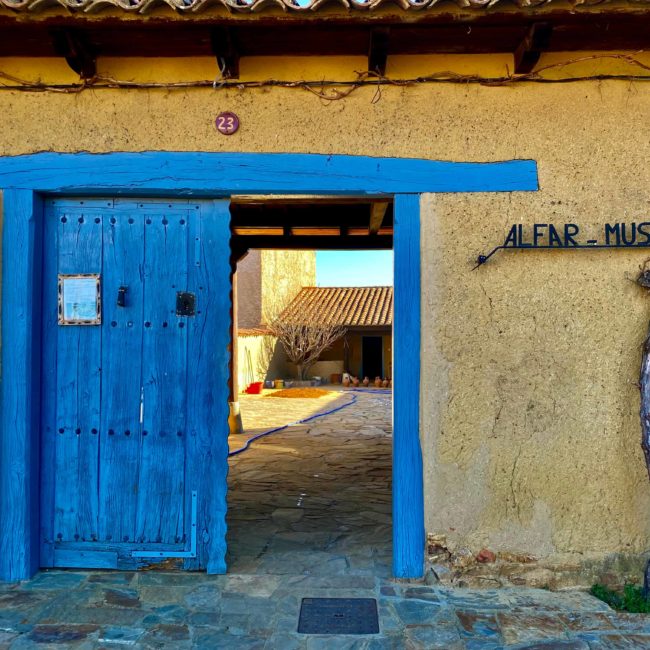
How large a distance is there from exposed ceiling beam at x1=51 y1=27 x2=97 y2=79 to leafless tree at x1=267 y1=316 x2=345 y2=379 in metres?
18.2

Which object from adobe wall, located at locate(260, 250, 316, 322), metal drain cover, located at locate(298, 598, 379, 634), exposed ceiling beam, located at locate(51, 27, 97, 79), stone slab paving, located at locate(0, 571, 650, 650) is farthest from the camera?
adobe wall, located at locate(260, 250, 316, 322)

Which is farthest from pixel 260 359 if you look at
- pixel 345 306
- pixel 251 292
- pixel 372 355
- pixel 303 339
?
pixel 345 306

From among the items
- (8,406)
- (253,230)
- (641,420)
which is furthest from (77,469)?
(253,230)

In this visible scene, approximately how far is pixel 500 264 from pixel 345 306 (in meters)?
21.6

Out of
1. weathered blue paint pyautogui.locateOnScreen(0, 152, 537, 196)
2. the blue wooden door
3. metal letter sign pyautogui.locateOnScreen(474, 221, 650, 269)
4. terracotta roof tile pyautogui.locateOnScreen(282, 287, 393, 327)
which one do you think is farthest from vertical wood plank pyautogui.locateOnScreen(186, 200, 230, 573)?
terracotta roof tile pyautogui.locateOnScreen(282, 287, 393, 327)

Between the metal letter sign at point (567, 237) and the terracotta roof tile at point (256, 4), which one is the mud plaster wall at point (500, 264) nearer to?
the metal letter sign at point (567, 237)

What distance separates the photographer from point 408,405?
11.3ft

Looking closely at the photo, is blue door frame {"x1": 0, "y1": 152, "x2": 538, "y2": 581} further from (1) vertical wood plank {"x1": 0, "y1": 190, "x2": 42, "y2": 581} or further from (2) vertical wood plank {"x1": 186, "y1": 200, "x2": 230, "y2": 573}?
(2) vertical wood plank {"x1": 186, "y1": 200, "x2": 230, "y2": 573}

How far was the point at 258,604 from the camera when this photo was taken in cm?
313

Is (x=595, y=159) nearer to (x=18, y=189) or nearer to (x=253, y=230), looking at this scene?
(x=18, y=189)

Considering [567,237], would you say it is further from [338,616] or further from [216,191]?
[338,616]

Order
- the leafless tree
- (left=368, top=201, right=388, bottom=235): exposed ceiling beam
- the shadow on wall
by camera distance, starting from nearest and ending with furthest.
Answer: (left=368, top=201, right=388, bottom=235): exposed ceiling beam
the shadow on wall
the leafless tree

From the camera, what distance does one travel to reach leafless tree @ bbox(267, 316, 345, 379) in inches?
853

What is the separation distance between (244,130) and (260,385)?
15850 millimetres
